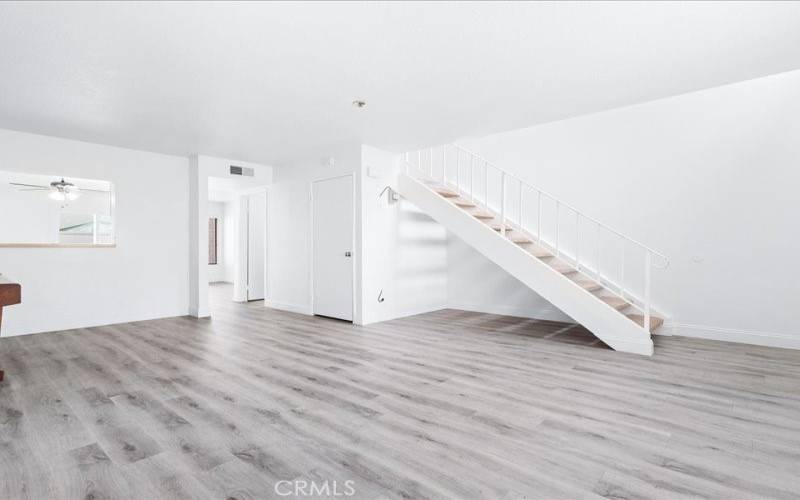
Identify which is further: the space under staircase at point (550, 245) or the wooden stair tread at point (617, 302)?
the wooden stair tread at point (617, 302)

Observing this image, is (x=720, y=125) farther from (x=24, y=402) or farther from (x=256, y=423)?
(x=24, y=402)

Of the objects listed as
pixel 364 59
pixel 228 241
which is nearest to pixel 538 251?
pixel 364 59

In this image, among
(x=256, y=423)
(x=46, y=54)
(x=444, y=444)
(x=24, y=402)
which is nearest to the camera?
(x=444, y=444)

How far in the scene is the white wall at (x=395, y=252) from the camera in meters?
5.50

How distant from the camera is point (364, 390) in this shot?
114 inches

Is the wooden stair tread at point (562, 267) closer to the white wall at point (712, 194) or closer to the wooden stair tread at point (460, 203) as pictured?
the white wall at point (712, 194)

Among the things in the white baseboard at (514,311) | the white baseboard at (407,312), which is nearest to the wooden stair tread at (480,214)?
the white baseboard at (514,311)

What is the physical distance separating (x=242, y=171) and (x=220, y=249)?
625 cm

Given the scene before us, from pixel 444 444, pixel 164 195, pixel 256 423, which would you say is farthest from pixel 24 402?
pixel 164 195

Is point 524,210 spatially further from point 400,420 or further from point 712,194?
point 400,420

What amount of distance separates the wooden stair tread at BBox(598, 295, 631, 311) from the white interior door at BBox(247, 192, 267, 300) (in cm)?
583

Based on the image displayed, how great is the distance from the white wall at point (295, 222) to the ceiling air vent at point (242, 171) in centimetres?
44

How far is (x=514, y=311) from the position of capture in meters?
6.10

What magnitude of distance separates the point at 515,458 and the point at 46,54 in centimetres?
410
